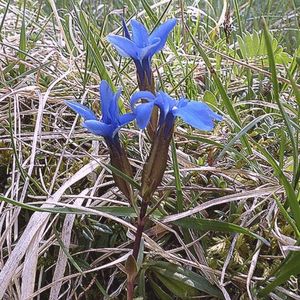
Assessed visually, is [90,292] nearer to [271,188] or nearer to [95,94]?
[271,188]

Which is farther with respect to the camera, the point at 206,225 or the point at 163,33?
the point at 206,225

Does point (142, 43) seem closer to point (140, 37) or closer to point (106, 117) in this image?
point (140, 37)

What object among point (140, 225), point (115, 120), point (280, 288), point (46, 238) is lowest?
point (280, 288)

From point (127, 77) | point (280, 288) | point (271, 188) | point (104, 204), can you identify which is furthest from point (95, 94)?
point (280, 288)

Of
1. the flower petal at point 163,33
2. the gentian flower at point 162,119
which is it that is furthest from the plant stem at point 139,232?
the flower petal at point 163,33

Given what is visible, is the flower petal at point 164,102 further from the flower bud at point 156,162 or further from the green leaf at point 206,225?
the green leaf at point 206,225

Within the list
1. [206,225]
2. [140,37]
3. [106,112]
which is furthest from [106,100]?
[206,225]

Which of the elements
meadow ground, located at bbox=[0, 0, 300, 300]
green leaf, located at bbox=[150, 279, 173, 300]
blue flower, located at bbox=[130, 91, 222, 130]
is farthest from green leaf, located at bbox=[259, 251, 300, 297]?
blue flower, located at bbox=[130, 91, 222, 130]
